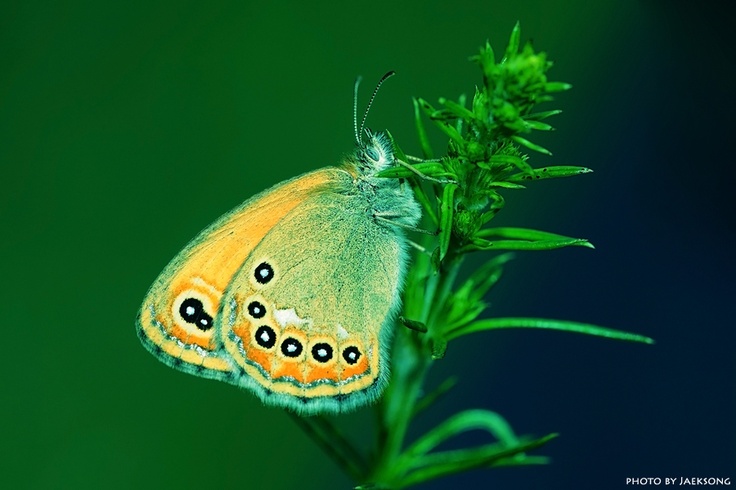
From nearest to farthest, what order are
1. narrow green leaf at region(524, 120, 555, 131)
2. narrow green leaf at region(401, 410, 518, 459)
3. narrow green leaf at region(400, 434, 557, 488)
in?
narrow green leaf at region(524, 120, 555, 131)
narrow green leaf at region(400, 434, 557, 488)
narrow green leaf at region(401, 410, 518, 459)

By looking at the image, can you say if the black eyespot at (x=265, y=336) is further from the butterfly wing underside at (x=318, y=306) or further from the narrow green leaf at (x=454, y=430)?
the narrow green leaf at (x=454, y=430)

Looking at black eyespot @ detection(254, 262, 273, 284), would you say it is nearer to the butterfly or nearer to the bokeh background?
the butterfly

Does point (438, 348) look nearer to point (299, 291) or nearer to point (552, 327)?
point (552, 327)

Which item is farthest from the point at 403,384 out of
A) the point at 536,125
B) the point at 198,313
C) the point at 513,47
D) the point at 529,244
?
the point at 513,47

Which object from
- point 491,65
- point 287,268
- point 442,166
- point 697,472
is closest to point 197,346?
point 287,268

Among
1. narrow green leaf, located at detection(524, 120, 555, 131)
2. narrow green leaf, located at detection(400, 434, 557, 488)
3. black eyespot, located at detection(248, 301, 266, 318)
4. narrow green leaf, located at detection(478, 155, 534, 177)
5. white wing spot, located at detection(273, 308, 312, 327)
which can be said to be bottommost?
narrow green leaf, located at detection(400, 434, 557, 488)

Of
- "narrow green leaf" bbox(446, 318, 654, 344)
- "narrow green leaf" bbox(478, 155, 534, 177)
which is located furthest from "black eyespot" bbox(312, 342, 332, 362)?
"narrow green leaf" bbox(478, 155, 534, 177)

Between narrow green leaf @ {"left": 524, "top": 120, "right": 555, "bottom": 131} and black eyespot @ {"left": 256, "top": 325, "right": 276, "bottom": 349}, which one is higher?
narrow green leaf @ {"left": 524, "top": 120, "right": 555, "bottom": 131}

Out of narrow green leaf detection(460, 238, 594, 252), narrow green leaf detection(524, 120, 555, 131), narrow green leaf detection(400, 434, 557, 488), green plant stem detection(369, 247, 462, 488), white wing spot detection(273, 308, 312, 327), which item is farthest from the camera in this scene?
white wing spot detection(273, 308, 312, 327)
